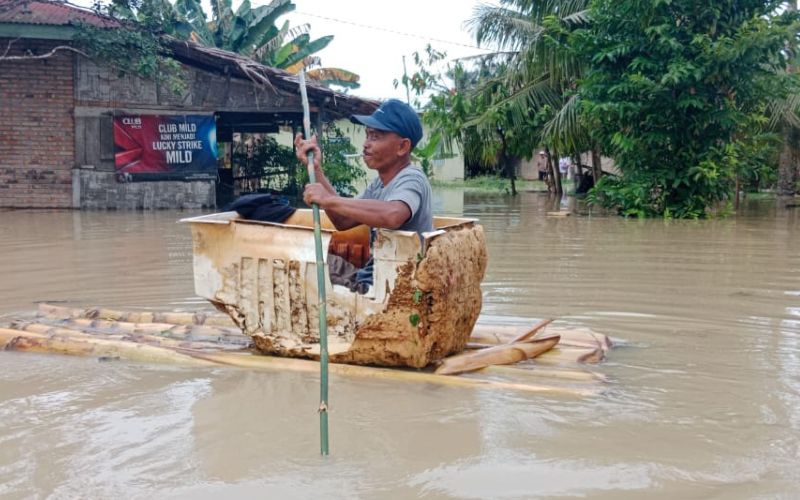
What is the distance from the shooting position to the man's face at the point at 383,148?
167 inches

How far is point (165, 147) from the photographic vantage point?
15.9 metres

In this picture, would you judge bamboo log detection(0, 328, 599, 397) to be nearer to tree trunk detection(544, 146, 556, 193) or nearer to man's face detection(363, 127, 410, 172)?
man's face detection(363, 127, 410, 172)

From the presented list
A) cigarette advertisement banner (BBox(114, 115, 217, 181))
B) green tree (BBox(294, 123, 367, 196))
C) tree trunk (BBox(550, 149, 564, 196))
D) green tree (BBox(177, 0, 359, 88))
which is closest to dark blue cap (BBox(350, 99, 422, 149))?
green tree (BBox(294, 123, 367, 196))

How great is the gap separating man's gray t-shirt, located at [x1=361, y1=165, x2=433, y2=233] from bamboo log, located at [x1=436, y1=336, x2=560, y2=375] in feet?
2.17

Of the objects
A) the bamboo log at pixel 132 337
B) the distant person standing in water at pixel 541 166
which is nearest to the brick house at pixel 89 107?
the bamboo log at pixel 132 337

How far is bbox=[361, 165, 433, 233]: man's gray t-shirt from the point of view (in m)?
3.97

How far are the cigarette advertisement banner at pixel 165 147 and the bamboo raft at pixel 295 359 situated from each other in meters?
11.1

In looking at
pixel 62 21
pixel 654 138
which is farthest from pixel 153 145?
pixel 654 138

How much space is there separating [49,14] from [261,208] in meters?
11.9

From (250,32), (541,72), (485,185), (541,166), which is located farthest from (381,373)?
(541,166)

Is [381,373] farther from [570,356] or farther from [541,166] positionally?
[541,166]

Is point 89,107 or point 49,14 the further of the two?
point 89,107

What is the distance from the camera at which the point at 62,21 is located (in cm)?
1434

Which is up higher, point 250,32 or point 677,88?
point 250,32
